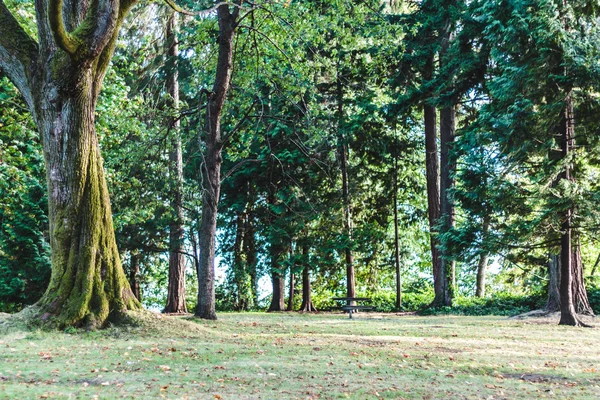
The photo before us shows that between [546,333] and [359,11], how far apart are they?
815cm

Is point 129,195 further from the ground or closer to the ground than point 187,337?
further from the ground

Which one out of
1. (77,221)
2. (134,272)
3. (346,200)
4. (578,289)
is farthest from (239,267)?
(77,221)

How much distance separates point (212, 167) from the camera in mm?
13453

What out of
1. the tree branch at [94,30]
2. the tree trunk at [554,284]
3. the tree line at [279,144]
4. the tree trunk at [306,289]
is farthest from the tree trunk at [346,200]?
the tree branch at [94,30]

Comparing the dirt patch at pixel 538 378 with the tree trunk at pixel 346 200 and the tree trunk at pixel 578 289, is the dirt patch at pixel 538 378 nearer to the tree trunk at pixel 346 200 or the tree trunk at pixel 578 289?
the tree trunk at pixel 578 289

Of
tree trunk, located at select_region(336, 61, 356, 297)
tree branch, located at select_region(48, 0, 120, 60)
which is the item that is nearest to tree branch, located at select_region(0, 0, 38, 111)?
tree branch, located at select_region(48, 0, 120, 60)

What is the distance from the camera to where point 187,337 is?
364 inches

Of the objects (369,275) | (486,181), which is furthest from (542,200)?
(369,275)

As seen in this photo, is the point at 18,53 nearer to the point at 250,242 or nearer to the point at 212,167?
the point at 212,167

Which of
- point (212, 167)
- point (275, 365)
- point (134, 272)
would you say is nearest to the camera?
point (275, 365)

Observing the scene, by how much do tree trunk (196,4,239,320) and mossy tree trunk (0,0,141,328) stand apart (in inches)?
138

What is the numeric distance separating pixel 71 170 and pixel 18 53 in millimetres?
2037

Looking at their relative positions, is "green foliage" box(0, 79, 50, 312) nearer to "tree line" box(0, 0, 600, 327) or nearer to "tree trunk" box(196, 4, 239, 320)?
"tree line" box(0, 0, 600, 327)

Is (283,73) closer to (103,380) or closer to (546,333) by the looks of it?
(546,333)
